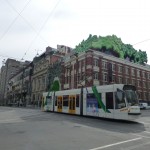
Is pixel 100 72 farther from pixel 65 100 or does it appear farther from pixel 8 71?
pixel 8 71

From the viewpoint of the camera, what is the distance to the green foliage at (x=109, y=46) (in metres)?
51.1

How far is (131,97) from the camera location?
58.4ft

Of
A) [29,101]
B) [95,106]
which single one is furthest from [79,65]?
[29,101]

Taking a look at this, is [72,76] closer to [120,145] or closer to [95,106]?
[95,106]

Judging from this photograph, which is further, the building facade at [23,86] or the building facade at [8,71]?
the building facade at [8,71]

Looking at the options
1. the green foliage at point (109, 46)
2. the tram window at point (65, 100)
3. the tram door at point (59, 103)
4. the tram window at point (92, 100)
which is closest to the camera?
the tram window at point (92, 100)

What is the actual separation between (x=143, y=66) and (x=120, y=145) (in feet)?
178

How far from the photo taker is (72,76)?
169 feet

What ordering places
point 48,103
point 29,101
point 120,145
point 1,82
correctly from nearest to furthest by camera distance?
point 120,145
point 48,103
point 29,101
point 1,82

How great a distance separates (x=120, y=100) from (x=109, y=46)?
36.6m

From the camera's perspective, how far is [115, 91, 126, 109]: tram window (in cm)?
1740

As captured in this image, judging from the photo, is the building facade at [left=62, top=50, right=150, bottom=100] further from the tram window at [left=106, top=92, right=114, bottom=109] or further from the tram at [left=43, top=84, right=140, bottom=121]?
the tram window at [left=106, top=92, right=114, bottom=109]

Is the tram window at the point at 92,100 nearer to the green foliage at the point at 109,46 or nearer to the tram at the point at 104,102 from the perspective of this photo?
the tram at the point at 104,102

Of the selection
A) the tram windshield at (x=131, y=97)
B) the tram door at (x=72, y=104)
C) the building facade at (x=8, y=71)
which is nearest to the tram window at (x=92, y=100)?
the tram door at (x=72, y=104)
